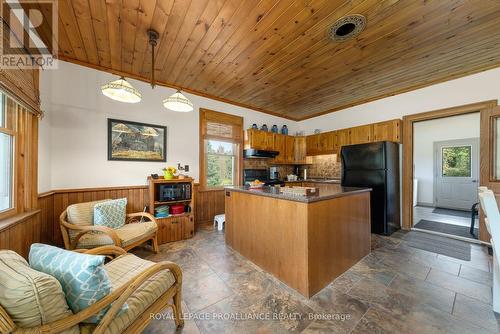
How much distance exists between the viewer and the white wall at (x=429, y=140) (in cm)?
547

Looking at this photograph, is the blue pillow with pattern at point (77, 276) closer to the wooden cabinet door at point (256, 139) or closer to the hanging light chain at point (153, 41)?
the hanging light chain at point (153, 41)

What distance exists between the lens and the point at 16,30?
171 cm

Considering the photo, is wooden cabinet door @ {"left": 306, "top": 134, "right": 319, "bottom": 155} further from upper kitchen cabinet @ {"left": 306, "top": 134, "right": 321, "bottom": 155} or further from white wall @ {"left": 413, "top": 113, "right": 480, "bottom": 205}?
white wall @ {"left": 413, "top": 113, "right": 480, "bottom": 205}

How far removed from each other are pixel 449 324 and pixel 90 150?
4.52 m

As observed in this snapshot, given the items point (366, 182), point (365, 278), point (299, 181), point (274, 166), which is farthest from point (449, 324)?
point (274, 166)

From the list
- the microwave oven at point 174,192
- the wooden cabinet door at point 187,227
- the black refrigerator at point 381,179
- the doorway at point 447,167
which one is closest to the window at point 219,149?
the microwave oven at point 174,192

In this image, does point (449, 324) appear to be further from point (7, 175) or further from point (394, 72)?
point (7, 175)

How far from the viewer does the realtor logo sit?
1551mm

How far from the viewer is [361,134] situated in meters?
4.11

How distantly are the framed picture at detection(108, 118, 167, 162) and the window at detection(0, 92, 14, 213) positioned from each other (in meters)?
1.11

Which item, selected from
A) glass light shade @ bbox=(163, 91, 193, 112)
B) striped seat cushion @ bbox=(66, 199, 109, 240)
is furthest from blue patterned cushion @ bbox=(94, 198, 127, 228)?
glass light shade @ bbox=(163, 91, 193, 112)

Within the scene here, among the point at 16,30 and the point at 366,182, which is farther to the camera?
the point at 366,182

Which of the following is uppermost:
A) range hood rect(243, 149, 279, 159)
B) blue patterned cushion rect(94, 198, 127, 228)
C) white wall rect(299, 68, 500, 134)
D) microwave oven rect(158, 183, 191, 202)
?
white wall rect(299, 68, 500, 134)

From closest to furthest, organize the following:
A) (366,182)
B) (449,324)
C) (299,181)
→ (449,324), (366,182), (299,181)
